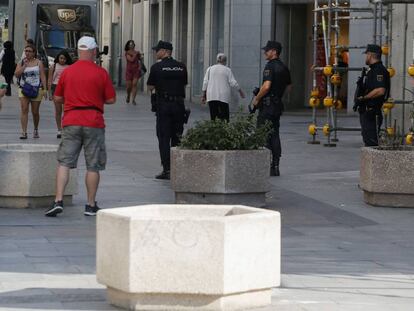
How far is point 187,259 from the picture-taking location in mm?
7301

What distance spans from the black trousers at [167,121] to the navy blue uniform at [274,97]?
107cm

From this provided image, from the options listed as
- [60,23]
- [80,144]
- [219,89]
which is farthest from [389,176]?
[60,23]

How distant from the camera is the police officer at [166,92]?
15570 mm

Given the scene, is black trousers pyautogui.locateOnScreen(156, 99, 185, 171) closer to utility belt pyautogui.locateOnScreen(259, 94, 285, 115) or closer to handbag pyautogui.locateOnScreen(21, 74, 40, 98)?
utility belt pyautogui.locateOnScreen(259, 94, 285, 115)

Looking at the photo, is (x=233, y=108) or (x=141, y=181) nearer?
(x=141, y=181)

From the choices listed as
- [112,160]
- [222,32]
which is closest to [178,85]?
[112,160]

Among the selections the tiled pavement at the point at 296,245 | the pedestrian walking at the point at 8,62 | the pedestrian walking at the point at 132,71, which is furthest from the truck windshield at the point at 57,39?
the tiled pavement at the point at 296,245

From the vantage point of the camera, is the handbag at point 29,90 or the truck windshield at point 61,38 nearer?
the handbag at point 29,90

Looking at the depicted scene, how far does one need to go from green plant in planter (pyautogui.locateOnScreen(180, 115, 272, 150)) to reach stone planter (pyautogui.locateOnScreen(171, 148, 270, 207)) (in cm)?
12

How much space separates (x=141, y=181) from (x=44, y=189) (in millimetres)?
2901

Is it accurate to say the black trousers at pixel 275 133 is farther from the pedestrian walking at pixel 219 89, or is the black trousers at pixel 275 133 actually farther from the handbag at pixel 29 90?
the handbag at pixel 29 90

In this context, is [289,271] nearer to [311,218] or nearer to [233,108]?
[311,218]

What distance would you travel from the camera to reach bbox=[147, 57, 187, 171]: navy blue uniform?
51.1 ft

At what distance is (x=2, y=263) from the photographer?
A: 927 cm
